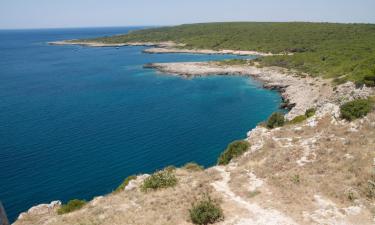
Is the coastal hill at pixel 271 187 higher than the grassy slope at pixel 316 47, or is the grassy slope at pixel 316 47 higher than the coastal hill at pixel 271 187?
the grassy slope at pixel 316 47

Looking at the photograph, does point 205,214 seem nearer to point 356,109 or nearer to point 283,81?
point 356,109

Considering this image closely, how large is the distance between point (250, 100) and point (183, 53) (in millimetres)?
95333

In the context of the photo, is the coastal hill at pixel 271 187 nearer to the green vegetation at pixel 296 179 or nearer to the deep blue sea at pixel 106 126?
the green vegetation at pixel 296 179

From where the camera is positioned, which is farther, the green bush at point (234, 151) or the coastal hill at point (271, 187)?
the green bush at point (234, 151)

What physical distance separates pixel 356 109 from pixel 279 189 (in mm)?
15286

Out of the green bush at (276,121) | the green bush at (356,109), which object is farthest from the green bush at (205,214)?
the green bush at (276,121)

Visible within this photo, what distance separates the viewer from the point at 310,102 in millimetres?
63094

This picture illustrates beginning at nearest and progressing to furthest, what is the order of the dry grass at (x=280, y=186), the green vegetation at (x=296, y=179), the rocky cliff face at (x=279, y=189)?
1. the rocky cliff face at (x=279, y=189)
2. the dry grass at (x=280, y=186)
3. the green vegetation at (x=296, y=179)

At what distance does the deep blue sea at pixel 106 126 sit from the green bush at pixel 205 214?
2019 cm

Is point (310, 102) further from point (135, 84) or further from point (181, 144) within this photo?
point (135, 84)

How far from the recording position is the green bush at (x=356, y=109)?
30641 millimetres

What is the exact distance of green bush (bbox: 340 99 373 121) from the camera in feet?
101

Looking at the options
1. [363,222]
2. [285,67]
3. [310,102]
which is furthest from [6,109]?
[285,67]

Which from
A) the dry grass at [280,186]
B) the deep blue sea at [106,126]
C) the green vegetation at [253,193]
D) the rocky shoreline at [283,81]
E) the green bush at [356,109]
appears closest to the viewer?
the dry grass at [280,186]
